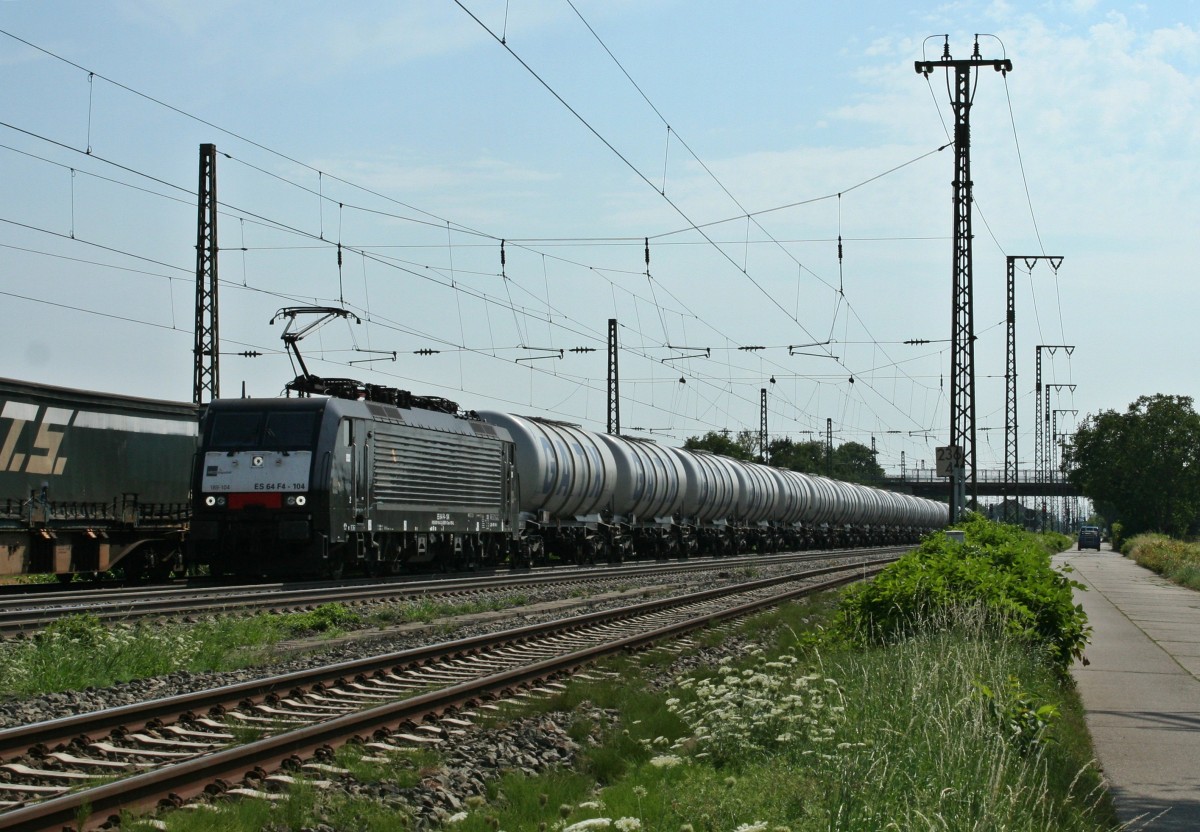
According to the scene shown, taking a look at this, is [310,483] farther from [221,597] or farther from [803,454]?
[803,454]

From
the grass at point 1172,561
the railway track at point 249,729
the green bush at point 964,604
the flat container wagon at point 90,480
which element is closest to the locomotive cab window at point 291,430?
the flat container wagon at point 90,480

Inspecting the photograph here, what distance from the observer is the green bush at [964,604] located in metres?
11.1

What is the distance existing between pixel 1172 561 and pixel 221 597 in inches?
1230

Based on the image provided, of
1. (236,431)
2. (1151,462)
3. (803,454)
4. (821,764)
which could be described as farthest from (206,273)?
(803,454)

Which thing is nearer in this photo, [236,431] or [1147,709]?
[1147,709]

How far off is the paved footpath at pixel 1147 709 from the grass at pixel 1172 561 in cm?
1086

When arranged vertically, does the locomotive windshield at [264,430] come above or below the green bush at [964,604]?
above

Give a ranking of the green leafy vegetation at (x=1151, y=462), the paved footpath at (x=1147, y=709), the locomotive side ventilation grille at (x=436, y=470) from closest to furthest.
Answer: the paved footpath at (x=1147, y=709), the locomotive side ventilation grille at (x=436, y=470), the green leafy vegetation at (x=1151, y=462)

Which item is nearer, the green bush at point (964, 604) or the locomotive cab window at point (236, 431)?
the green bush at point (964, 604)

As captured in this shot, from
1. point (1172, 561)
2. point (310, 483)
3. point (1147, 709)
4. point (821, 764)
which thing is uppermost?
Result: point (310, 483)

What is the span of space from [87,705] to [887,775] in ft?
23.1

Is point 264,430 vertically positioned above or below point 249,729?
above

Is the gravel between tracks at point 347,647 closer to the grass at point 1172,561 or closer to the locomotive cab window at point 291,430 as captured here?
the locomotive cab window at point 291,430

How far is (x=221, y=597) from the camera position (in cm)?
1859
